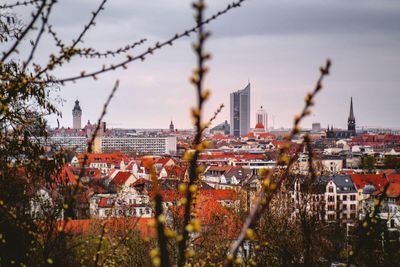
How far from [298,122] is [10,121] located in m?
5.39

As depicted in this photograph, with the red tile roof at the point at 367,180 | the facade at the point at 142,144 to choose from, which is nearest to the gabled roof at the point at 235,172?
the red tile roof at the point at 367,180

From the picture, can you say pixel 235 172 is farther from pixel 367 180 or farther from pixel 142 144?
pixel 142 144

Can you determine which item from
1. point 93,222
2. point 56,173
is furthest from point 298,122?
point 93,222

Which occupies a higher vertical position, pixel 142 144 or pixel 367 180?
pixel 142 144

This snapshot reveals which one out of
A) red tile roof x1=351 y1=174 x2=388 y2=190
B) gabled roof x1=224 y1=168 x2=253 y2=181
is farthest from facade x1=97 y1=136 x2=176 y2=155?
red tile roof x1=351 y1=174 x2=388 y2=190

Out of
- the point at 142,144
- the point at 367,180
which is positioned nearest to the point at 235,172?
the point at 367,180

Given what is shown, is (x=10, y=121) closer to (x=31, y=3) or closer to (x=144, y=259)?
(x=31, y=3)

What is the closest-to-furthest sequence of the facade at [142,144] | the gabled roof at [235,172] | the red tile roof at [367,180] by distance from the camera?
Result: the red tile roof at [367,180] < the gabled roof at [235,172] < the facade at [142,144]

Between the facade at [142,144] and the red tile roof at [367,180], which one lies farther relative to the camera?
the facade at [142,144]

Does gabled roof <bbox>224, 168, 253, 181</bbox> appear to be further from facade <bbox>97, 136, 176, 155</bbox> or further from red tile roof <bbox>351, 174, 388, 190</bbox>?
facade <bbox>97, 136, 176, 155</bbox>

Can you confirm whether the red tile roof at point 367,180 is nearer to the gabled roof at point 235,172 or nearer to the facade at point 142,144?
the gabled roof at point 235,172

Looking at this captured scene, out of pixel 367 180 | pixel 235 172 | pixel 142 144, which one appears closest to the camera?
pixel 367 180

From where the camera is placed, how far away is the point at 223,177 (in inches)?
2452

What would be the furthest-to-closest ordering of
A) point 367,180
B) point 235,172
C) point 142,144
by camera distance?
point 142,144 → point 235,172 → point 367,180
